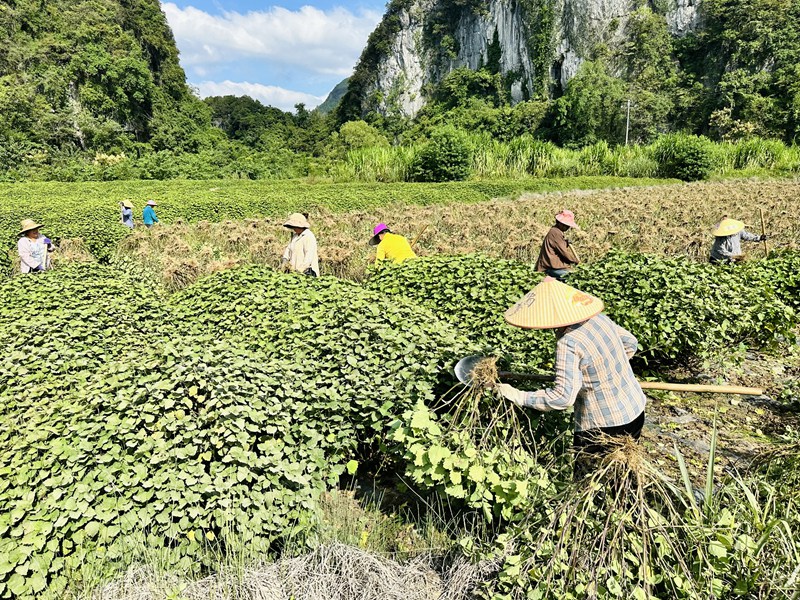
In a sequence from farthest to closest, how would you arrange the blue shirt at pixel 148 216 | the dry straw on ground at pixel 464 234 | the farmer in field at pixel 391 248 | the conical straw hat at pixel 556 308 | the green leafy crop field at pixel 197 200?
the blue shirt at pixel 148 216, the green leafy crop field at pixel 197 200, the dry straw on ground at pixel 464 234, the farmer in field at pixel 391 248, the conical straw hat at pixel 556 308

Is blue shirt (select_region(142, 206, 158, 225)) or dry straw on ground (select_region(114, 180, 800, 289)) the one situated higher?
blue shirt (select_region(142, 206, 158, 225))

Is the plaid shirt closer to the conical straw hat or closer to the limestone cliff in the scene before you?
the conical straw hat

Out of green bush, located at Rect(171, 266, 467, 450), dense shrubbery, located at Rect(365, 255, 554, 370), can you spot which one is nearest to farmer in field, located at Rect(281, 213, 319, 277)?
dense shrubbery, located at Rect(365, 255, 554, 370)

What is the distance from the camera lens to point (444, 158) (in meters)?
26.5

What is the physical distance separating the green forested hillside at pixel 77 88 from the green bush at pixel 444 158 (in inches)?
975

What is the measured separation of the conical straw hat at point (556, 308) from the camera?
2.60 meters

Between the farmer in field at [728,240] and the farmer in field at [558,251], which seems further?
the farmer in field at [558,251]

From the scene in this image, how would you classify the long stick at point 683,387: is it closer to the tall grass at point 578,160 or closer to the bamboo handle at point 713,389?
the bamboo handle at point 713,389

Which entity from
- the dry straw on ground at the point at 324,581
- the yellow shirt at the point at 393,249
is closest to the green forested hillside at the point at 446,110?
the yellow shirt at the point at 393,249

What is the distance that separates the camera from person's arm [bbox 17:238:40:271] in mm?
6984

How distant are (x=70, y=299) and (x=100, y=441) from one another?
2.97 meters

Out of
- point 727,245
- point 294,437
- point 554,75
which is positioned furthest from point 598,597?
point 554,75

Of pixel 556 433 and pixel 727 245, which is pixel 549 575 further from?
pixel 727 245

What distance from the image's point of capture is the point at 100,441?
281 cm
